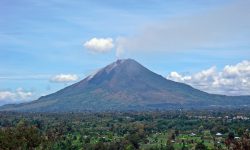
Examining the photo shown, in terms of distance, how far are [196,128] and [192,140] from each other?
1181 inches

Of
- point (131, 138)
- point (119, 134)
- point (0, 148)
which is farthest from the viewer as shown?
point (119, 134)

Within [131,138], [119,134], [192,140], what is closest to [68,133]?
[119,134]

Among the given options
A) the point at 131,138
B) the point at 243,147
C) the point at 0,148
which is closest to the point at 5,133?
the point at 0,148

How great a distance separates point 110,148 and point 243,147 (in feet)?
182

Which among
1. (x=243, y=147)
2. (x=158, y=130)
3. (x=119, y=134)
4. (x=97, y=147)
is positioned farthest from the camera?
(x=158, y=130)

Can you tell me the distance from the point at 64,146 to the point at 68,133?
28.8m

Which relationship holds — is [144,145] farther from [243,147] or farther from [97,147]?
[243,147]

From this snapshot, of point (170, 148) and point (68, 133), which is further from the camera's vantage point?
Result: point (68, 133)

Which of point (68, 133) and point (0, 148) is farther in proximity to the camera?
point (68, 133)

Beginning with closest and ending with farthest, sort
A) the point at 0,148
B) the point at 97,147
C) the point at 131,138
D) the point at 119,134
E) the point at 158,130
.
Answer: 1. the point at 0,148
2. the point at 97,147
3. the point at 131,138
4. the point at 119,134
5. the point at 158,130

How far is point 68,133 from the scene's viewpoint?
103 meters

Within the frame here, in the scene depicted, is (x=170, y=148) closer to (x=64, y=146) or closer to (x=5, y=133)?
(x=64, y=146)

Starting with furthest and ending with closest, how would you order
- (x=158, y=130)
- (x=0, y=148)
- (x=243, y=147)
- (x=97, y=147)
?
(x=158, y=130) < (x=97, y=147) < (x=0, y=148) < (x=243, y=147)

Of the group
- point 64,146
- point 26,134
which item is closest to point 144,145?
point 64,146
